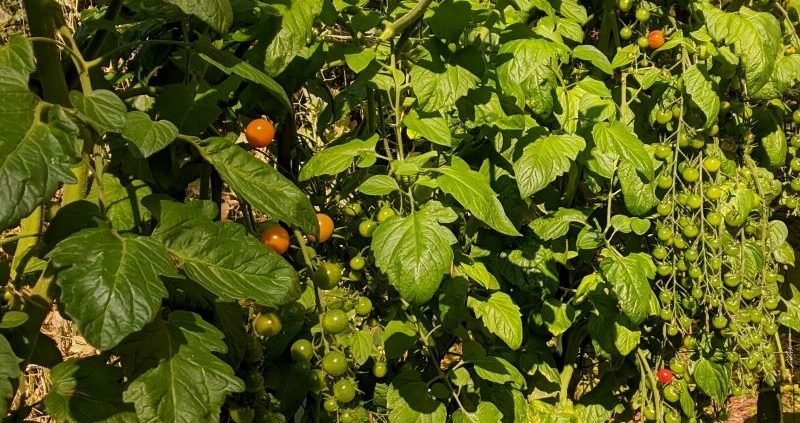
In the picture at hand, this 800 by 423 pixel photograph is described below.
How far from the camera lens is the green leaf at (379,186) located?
4.87 ft

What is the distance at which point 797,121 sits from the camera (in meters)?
2.25

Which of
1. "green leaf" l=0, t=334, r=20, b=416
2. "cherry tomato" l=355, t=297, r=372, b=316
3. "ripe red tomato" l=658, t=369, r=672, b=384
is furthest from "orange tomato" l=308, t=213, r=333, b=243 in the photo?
"ripe red tomato" l=658, t=369, r=672, b=384

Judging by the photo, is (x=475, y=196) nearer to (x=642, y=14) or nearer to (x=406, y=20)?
(x=406, y=20)

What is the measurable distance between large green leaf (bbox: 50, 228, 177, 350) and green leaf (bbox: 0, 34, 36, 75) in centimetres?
22

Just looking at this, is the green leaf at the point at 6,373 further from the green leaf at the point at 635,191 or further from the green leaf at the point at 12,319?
the green leaf at the point at 635,191

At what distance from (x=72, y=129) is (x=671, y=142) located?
1491mm

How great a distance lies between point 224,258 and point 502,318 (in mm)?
723

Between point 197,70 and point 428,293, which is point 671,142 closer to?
point 428,293

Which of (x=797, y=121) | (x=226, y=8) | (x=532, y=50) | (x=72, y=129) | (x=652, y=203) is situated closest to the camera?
(x=72, y=129)

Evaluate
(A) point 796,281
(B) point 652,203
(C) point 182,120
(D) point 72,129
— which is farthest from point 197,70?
(A) point 796,281

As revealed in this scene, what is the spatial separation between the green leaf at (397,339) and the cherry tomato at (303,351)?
0.23 m

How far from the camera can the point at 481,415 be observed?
175 centimetres

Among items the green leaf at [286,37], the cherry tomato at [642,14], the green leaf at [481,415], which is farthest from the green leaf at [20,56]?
the cherry tomato at [642,14]

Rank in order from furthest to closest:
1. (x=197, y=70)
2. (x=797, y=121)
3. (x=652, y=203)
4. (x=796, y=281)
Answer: (x=796, y=281) < (x=797, y=121) < (x=652, y=203) < (x=197, y=70)
